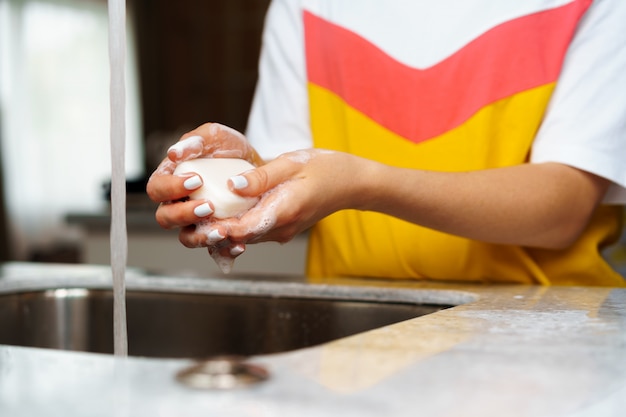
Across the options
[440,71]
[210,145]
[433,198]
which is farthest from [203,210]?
[440,71]

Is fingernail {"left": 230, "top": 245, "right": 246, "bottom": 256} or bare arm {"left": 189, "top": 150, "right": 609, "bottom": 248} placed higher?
bare arm {"left": 189, "top": 150, "right": 609, "bottom": 248}

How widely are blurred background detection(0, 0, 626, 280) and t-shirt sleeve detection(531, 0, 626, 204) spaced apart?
403cm

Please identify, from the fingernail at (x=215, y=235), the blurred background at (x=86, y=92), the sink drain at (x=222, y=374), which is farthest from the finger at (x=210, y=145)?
the blurred background at (x=86, y=92)

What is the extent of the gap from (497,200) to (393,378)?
0.49 meters

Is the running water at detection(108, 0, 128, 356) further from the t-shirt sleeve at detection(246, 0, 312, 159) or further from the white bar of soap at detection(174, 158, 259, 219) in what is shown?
the t-shirt sleeve at detection(246, 0, 312, 159)

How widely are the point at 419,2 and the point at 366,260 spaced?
37 cm

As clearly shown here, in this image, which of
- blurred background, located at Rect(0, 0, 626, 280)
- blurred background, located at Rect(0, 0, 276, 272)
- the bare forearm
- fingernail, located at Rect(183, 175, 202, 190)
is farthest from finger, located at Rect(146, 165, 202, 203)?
blurred background, located at Rect(0, 0, 626, 280)

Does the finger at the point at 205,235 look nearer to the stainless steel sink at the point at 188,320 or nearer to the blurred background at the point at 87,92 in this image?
the stainless steel sink at the point at 188,320

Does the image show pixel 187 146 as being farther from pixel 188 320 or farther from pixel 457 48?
pixel 457 48

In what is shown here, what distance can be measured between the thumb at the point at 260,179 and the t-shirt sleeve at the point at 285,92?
1.52ft

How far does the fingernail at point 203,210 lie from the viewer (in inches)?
27.3

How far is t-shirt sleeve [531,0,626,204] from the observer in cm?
95

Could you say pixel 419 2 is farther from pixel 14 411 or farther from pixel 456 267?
pixel 14 411

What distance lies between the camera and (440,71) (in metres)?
1.07
